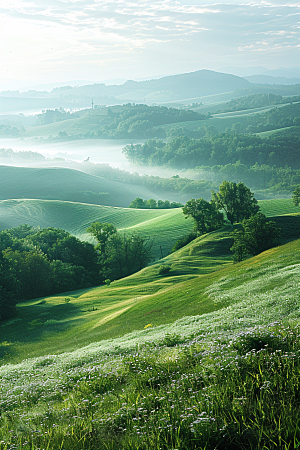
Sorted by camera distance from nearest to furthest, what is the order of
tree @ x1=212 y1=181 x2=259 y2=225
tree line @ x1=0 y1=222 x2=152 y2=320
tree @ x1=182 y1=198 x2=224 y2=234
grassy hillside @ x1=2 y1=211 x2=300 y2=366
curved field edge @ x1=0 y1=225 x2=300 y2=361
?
1. curved field edge @ x1=0 y1=225 x2=300 y2=361
2. grassy hillside @ x1=2 y1=211 x2=300 y2=366
3. tree line @ x1=0 y1=222 x2=152 y2=320
4. tree @ x1=182 y1=198 x2=224 y2=234
5. tree @ x1=212 y1=181 x2=259 y2=225

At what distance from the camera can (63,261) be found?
102688 mm

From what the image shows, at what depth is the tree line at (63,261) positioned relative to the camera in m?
77.5

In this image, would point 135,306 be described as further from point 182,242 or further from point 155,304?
point 182,242

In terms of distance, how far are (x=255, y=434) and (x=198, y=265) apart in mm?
64844

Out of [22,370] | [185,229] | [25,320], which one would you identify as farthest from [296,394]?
[185,229]

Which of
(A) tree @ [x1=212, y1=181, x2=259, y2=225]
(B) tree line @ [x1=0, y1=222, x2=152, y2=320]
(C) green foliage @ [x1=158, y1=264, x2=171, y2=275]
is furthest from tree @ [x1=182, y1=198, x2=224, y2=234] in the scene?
(C) green foliage @ [x1=158, y1=264, x2=171, y2=275]

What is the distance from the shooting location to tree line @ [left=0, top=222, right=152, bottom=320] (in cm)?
7750

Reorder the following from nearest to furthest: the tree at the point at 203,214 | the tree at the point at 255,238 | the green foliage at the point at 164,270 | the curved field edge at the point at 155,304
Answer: the curved field edge at the point at 155,304 < the tree at the point at 255,238 < the green foliage at the point at 164,270 < the tree at the point at 203,214

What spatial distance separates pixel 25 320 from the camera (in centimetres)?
5338

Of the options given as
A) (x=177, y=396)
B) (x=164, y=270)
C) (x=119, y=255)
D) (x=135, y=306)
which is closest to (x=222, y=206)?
(x=119, y=255)

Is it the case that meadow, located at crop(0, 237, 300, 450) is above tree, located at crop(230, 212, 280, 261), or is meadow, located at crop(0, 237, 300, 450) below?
above

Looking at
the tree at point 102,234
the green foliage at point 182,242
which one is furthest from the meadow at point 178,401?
the tree at point 102,234

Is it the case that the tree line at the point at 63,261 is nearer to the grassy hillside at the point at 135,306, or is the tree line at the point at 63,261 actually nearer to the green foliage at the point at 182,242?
the green foliage at the point at 182,242

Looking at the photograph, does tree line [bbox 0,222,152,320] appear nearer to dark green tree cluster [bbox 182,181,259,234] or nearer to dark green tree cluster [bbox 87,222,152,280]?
dark green tree cluster [bbox 87,222,152,280]
